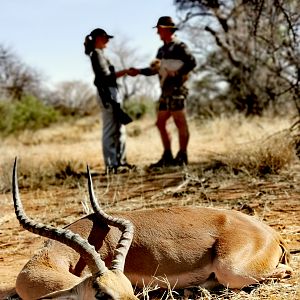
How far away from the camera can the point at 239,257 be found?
12.2ft

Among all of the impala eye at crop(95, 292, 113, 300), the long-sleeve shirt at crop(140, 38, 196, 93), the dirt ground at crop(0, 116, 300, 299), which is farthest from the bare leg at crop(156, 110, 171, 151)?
the impala eye at crop(95, 292, 113, 300)

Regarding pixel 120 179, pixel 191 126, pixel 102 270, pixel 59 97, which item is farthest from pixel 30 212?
pixel 59 97

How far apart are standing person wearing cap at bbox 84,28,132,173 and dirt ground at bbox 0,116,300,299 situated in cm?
50

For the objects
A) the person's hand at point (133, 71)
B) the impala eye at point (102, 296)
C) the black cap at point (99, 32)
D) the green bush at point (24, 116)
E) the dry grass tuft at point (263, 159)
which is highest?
the green bush at point (24, 116)

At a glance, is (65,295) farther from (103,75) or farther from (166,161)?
(166,161)

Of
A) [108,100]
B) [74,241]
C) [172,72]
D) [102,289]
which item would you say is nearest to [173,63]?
[172,72]

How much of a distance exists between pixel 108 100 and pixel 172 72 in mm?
1037

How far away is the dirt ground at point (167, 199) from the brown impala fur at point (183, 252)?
157 mm

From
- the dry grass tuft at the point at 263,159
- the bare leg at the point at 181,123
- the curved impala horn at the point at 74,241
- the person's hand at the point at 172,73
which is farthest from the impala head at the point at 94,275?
the person's hand at the point at 172,73

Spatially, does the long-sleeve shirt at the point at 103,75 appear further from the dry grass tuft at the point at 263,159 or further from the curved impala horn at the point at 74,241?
the curved impala horn at the point at 74,241

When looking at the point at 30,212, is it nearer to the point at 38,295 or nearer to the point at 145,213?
the point at 145,213

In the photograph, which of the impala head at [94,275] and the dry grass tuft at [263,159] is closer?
the impala head at [94,275]

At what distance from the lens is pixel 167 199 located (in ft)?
21.1

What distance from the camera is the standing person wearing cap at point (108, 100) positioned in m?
8.52
